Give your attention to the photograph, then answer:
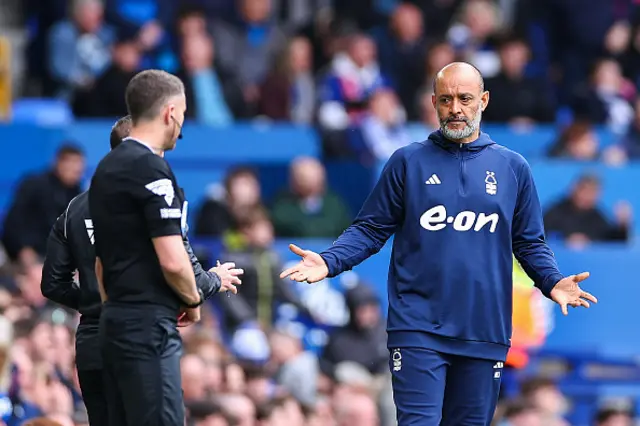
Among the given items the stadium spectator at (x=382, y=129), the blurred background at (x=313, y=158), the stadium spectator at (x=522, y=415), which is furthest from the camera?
the stadium spectator at (x=382, y=129)

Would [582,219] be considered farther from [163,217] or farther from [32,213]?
[163,217]

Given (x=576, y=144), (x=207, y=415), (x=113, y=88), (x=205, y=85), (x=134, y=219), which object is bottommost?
(x=207, y=415)

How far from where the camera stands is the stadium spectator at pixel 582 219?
1461 cm

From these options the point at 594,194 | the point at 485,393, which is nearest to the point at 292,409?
the point at 485,393

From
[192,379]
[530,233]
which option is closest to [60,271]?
[530,233]

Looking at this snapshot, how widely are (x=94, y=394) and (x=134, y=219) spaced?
3.87ft

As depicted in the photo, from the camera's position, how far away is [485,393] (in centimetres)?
730

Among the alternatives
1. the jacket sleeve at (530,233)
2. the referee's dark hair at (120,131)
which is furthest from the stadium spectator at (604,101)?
the referee's dark hair at (120,131)

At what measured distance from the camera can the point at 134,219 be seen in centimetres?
646

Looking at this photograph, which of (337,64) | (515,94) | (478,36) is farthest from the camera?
(478,36)

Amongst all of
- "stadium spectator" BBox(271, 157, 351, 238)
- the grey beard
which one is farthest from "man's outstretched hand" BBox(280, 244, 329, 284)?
"stadium spectator" BBox(271, 157, 351, 238)

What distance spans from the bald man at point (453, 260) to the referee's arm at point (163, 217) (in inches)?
32.5

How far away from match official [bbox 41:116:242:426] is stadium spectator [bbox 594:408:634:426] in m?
6.23

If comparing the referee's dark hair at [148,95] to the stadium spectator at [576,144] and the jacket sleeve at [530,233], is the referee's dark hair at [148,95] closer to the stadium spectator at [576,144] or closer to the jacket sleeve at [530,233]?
the jacket sleeve at [530,233]
